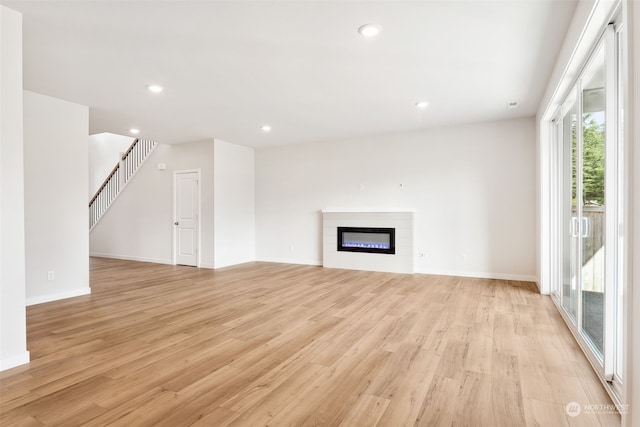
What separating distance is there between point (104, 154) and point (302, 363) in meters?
10.7

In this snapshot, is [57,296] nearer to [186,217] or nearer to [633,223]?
[186,217]

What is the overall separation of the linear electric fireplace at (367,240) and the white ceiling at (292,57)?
2.29 m

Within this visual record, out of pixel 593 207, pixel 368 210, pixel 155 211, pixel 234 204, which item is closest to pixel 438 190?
pixel 368 210

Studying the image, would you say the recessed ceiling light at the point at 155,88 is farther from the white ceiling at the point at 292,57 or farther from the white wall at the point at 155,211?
the white wall at the point at 155,211

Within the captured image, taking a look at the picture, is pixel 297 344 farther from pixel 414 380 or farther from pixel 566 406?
pixel 566 406

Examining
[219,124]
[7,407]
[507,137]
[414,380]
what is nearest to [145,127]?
[219,124]

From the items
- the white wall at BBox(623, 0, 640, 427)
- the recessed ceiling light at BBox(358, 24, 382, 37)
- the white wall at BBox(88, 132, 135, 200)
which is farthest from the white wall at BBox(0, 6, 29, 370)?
the white wall at BBox(88, 132, 135, 200)

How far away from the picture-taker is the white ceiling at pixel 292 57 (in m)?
2.57

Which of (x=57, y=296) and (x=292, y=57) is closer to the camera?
(x=292, y=57)

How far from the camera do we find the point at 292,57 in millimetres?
3312

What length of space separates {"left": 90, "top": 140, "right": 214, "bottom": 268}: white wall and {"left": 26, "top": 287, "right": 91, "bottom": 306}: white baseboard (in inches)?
97.4

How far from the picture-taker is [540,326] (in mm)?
3350

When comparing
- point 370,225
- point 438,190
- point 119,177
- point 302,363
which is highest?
point 119,177

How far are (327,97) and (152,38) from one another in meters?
2.24
